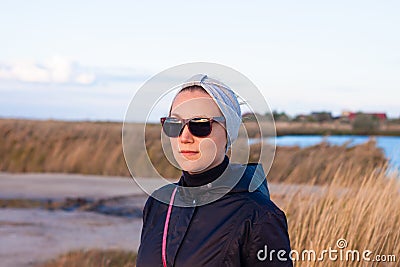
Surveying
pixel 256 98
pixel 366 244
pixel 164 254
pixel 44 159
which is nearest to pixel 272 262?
pixel 164 254

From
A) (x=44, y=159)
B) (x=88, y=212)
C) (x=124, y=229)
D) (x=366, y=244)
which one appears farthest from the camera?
(x=44, y=159)

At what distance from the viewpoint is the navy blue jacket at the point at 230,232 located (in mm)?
2113

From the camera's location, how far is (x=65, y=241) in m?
7.93

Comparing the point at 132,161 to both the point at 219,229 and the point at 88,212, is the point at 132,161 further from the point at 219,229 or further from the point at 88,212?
the point at 88,212

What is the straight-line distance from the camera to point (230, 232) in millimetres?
2143

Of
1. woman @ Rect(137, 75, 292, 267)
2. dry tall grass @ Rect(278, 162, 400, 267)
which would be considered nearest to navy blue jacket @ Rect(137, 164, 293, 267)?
woman @ Rect(137, 75, 292, 267)

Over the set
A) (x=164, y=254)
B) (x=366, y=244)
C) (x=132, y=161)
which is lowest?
(x=366, y=244)

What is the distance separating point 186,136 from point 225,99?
0.20 meters

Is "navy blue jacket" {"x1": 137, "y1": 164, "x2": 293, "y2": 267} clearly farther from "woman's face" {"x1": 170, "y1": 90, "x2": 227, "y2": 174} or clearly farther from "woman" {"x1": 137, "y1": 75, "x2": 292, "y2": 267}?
"woman's face" {"x1": 170, "y1": 90, "x2": 227, "y2": 174}

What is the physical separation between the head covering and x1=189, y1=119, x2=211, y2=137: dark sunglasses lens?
0.25 feet

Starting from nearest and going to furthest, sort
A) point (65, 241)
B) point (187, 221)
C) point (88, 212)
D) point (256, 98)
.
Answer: point (187, 221)
point (256, 98)
point (65, 241)
point (88, 212)

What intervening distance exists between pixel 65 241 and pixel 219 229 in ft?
20.0

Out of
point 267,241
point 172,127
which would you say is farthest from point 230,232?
point 172,127
